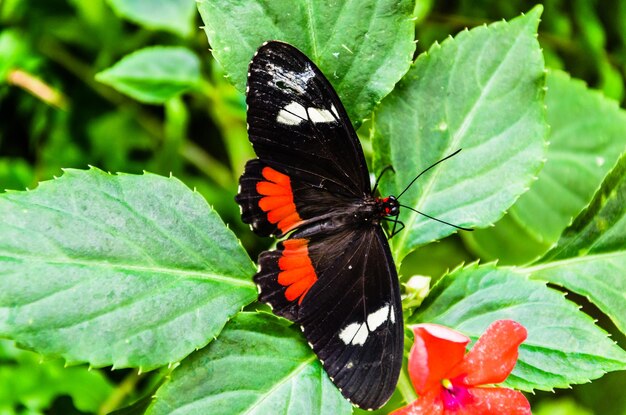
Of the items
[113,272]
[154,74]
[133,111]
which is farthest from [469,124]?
[133,111]

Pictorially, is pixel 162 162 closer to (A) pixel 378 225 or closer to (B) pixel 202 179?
(B) pixel 202 179

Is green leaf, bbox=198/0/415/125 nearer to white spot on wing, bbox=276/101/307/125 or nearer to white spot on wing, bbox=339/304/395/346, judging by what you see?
white spot on wing, bbox=276/101/307/125

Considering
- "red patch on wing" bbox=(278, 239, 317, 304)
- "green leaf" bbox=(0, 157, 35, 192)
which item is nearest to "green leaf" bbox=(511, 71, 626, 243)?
"red patch on wing" bbox=(278, 239, 317, 304)

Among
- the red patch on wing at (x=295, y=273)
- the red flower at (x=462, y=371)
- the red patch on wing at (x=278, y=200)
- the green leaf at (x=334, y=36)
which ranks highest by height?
the green leaf at (x=334, y=36)

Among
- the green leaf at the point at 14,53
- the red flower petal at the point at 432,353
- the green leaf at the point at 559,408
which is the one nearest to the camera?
the red flower petal at the point at 432,353

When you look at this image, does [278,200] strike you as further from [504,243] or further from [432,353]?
[504,243]

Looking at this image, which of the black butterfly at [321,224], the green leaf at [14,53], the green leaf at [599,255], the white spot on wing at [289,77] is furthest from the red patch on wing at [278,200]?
the green leaf at [14,53]

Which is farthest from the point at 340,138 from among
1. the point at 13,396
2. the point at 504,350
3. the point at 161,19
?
the point at 13,396

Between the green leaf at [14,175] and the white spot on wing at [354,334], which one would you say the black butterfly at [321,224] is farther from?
the green leaf at [14,175]
